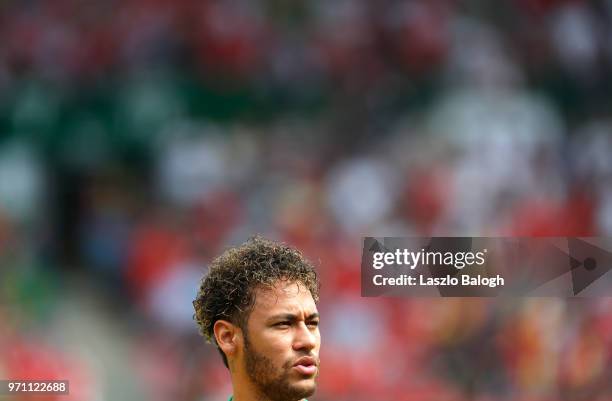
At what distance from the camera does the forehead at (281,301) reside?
2123 mm

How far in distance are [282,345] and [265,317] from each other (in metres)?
0.08

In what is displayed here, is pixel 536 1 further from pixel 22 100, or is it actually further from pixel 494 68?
pixel 22 100

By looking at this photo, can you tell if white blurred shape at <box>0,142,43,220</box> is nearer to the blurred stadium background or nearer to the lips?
the blurred stadium background

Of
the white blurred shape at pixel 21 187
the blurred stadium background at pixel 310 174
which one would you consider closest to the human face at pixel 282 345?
the blurred stadium background at pixel 310 174

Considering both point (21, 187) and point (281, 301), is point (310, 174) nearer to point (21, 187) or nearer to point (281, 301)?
point (21, 187)

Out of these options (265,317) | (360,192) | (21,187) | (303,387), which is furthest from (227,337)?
(21,187)

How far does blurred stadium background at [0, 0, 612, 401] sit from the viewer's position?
326 centimetres

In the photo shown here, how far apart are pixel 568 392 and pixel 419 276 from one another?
0.63m

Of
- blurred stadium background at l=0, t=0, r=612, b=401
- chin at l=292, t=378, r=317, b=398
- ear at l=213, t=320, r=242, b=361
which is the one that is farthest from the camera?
blurred stadium background at l=0, t=0, r=612, b=401

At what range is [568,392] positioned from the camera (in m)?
3.19

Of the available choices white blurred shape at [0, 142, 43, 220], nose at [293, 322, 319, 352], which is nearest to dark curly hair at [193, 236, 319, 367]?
nose at [293, 322, 319, 352]

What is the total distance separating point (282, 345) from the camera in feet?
6.84

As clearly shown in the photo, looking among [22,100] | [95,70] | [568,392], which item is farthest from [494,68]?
[22,100]

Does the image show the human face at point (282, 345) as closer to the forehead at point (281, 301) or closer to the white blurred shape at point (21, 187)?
the forehead at point (281, 301)
